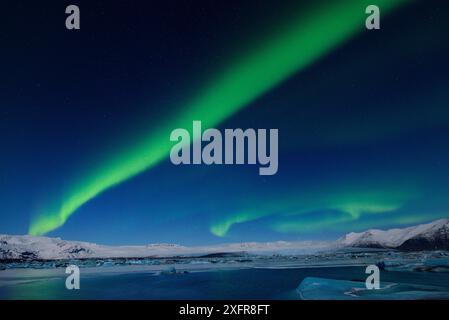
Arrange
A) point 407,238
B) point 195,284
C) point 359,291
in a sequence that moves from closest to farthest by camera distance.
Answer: point 359,291, point 195,284, point 407,238

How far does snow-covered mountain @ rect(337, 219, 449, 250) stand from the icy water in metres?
0.31

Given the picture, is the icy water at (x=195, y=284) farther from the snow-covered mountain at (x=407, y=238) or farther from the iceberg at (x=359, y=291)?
the snow-covered mountain at (x=407, y=238)

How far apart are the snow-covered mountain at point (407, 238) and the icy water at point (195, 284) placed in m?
0.31

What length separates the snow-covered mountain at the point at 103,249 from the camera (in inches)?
164

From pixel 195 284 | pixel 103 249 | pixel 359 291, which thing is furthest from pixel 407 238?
pixel 103 249

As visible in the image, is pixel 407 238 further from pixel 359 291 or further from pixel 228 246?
pixel 228 246

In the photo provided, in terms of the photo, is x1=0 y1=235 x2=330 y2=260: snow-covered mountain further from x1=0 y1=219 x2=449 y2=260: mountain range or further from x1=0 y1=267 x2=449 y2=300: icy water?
x1=0 y1=267 x2=449 y2=300: icy water

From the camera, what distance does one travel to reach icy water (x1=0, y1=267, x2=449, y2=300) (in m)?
4.17

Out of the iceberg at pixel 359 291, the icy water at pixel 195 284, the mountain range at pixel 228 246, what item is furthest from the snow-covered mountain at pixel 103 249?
the iceberg at pixel 359 291

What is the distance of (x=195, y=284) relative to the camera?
435 centimetres

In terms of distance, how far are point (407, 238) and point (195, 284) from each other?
2.52 meters

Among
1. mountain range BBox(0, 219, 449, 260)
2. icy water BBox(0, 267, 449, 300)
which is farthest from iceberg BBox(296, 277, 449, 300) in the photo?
mountain range BBox(0, 219, 449, 260)
